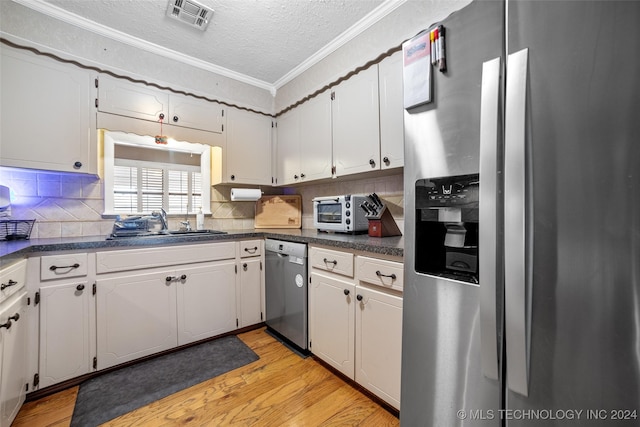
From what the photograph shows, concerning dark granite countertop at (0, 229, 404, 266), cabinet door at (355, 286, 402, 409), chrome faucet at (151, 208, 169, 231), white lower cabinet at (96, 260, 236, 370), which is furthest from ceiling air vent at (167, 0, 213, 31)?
cabinet door at (355, 286, 402, 409)

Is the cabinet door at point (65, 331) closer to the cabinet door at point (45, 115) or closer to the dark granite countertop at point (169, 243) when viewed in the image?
the dark granite countertop at point (169, 243)

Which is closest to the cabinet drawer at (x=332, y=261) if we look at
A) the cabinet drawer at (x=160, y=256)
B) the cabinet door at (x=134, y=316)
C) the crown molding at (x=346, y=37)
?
the cabinet drawer at (x=160, y=256)

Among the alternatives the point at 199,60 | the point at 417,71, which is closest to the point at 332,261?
the point at 417,71

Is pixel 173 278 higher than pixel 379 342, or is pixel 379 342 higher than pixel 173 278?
pixel 173 278

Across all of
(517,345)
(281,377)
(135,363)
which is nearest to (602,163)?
(517,345)

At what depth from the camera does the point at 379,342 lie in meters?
1.45

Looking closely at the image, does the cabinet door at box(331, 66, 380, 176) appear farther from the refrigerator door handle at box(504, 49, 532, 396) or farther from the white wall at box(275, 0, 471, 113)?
the refrigerator door handle at box(504, 49, 532, 396)

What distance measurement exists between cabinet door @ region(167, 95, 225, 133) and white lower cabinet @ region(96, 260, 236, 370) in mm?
1291

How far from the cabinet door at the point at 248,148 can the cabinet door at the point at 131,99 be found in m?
0.59

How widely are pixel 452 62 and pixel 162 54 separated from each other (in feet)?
8.01

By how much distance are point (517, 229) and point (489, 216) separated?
0.08m

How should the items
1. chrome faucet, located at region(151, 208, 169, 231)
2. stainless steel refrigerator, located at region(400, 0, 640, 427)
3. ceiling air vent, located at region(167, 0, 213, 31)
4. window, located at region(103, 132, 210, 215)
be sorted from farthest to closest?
chrome faucet, located at region(151, 208, 169, 231)
window, located at region(103, 132, 210, 215)
ceiling air vent, located at region(167, 0, 213, 31)
stainless steel refrigerator, located at region(400, 0, 640, 427)

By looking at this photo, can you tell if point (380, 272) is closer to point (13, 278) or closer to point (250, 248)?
point (250, 248)

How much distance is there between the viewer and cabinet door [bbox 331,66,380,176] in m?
1.89
